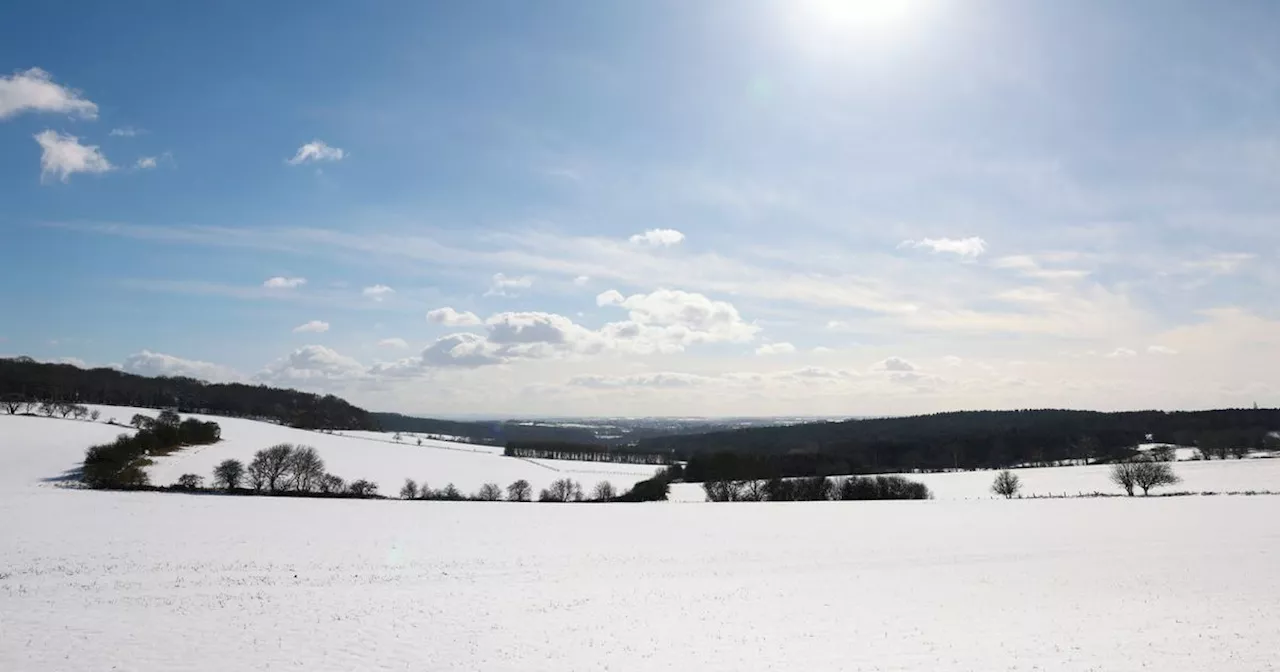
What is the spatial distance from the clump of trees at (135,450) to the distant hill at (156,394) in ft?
203

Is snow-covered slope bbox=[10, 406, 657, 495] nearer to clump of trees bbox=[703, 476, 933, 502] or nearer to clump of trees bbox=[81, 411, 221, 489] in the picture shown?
clump of trees bbox=[81, 411, 221, 489]

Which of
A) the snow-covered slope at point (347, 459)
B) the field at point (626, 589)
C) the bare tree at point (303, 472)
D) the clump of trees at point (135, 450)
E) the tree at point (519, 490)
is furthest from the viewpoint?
the snow-covered slope at point (347, 459)

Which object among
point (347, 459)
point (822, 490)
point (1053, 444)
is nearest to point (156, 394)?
point (347, 459)

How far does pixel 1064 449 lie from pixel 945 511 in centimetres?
12277

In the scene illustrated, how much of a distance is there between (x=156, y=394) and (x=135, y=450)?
12593 cm

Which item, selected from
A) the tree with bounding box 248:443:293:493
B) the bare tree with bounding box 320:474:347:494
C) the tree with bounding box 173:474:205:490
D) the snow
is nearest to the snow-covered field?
the tree with bounding box 173:474:205:490

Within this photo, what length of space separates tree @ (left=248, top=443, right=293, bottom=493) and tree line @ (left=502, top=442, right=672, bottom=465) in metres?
86.8

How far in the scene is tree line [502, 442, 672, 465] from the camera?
165 m

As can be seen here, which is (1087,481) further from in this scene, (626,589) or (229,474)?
(229,474)

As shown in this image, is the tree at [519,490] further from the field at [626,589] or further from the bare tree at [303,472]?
the field at [626,589]

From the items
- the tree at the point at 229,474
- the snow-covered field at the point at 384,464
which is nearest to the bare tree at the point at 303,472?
the tree at the point at 229,474

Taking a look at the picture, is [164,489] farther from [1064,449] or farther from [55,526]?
[1064,449]

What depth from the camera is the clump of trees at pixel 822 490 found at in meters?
74.5

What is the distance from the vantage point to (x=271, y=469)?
6956 cm
